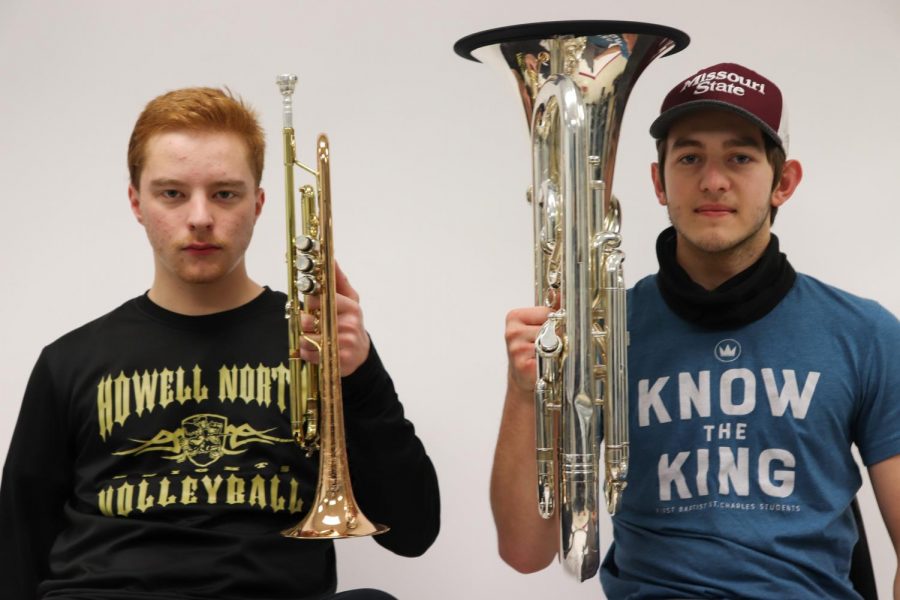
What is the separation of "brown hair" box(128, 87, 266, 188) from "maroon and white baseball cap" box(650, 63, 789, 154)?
69 centimetres

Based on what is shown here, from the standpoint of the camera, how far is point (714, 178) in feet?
6.40

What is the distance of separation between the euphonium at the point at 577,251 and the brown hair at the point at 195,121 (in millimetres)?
449

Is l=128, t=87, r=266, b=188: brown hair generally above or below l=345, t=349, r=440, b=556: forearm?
above

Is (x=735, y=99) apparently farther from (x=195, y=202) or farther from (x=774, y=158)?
(x=195, y=202)

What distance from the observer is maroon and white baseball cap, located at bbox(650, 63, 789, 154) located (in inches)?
76.9

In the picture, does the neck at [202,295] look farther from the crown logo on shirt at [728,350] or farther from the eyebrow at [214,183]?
the crown logo on shirt at [728,350]

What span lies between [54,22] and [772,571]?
199 cm

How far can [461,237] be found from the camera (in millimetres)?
2809

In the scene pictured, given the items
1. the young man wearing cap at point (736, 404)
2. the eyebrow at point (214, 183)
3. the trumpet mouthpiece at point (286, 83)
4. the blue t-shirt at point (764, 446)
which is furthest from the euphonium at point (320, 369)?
the blue t-shirt at point (764, 446)

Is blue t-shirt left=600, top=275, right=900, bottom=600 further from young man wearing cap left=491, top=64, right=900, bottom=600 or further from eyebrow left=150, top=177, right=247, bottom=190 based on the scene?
eyebrow left=150, top=177, right=247, bottom=190

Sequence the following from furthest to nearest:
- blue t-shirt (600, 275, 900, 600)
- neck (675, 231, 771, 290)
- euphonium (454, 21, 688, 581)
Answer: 1. neck (675, 231, 771, 290)
2. blue t-shirt (600, 275, 900, 600)
3. euphonium (454, 21, 688, 581)

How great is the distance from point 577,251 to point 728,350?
15.2 inches

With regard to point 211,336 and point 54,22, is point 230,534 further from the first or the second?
point 54,22

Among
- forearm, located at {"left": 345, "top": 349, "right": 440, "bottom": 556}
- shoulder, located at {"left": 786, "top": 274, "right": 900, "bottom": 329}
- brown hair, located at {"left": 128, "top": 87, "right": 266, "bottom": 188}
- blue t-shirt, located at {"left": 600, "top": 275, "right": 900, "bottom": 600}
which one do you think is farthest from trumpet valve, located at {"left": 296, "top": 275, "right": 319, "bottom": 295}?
shoulder, located at {"left": 786, "top": 274, "right": 900, "bottom": 329}
